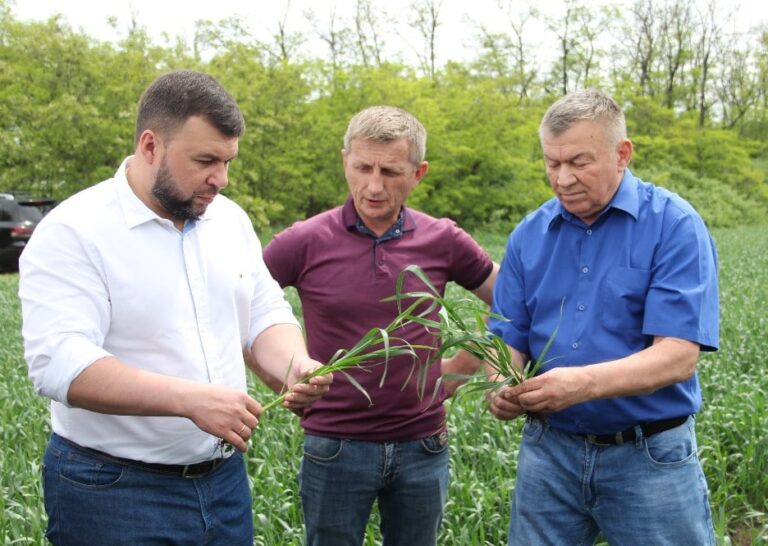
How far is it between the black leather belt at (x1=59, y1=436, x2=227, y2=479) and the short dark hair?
35.1 inches

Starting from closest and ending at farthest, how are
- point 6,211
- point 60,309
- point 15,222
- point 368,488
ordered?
point 60,309 < point 368,488 < point 15,222 < point 6,211

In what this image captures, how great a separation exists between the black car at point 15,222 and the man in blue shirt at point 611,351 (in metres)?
18.8

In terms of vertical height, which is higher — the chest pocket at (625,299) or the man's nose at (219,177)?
the man's nose at (219,177)

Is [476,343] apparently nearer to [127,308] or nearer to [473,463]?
[127,308]

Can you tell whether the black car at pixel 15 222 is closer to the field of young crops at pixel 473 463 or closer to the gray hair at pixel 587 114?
the field of young crops at pixel 473 463

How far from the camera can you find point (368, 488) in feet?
10.0

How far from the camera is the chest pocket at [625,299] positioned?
2.64 metres

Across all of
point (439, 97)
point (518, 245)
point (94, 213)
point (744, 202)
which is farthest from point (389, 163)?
point (744, 202)

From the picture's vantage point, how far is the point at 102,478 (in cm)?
238

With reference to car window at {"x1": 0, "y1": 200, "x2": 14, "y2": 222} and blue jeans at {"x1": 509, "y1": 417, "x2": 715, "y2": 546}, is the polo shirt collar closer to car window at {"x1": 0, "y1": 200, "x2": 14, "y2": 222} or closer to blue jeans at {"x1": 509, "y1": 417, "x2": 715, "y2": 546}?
blue jeans at {"x1": 509, "y1": 417, "x2": 715, "y2": 546}

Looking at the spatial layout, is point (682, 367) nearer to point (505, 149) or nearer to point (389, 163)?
point (389, 163)

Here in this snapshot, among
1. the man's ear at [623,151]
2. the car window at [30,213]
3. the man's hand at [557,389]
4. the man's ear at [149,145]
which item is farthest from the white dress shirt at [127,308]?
the car window at [30,213]

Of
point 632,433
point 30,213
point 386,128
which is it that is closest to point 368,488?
point 632,433

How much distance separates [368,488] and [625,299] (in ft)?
3.69
